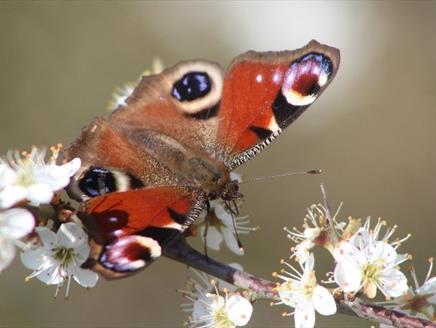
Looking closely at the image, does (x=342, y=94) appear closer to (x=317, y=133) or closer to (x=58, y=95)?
(x=317, y=133)

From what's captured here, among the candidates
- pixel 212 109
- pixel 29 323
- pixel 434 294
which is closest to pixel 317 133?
pixel 29 323

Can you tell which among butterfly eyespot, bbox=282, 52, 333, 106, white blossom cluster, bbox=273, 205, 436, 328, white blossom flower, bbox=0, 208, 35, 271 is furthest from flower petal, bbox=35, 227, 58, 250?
butterfly eyespot, bbox=282, 52, 333, 106

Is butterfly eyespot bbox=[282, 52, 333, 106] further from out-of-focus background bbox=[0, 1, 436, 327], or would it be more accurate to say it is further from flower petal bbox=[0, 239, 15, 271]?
out-of-focus background bbox=[0, 1, 436, 327]

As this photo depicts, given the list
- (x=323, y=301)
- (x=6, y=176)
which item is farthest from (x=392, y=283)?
(x=6, y=176)

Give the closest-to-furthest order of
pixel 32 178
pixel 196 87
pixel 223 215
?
pixel 32 178 → pixel 223 215 → pixel 196 87

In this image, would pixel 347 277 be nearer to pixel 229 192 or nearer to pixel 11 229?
pixel 229 192

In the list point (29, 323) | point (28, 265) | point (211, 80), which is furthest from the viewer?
point (29, 323)

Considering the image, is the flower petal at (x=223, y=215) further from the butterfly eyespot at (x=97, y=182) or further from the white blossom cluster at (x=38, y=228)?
the white blossom cluster at (x=38, y=228)
